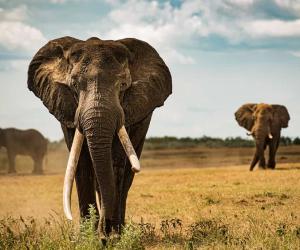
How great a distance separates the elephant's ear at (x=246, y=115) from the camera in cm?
3362

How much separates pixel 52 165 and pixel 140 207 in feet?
102

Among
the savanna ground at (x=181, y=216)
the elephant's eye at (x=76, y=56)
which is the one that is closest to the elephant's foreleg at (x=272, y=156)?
the savanna ground at (x=181, y=216)

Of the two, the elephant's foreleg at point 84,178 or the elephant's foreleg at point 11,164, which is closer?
the elephant's foreleg at point 84,178

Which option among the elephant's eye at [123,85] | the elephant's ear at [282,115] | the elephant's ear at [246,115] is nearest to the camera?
the elephant's eye at [123,85]

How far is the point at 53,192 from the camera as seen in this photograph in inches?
904

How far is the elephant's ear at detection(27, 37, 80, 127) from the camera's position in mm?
10070

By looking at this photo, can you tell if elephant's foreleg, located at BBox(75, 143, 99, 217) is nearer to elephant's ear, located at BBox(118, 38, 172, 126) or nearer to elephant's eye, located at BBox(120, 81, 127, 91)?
elephant's ear, located at BBox(118, 38, 172, 126)

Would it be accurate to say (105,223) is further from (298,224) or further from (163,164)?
(163,164)

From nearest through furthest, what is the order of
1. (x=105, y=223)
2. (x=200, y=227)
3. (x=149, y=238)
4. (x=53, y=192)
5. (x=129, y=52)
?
1. (x=105, y=223)
2. (x=129, y=52)
3. (x=149, y=238)
4. (x=200, y=227)
5. (x=53, y=192)

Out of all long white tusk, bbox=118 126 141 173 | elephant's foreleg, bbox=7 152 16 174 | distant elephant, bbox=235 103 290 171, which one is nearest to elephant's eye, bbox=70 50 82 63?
long white tusk, bbox=118 126 141 173

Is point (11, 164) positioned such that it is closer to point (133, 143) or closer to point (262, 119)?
point (262, 119)

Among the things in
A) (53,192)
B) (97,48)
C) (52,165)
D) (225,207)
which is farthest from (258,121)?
(97,48)

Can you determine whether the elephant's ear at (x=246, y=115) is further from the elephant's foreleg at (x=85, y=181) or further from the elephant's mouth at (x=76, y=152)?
the elephant's mouth at (x=76, y=152)

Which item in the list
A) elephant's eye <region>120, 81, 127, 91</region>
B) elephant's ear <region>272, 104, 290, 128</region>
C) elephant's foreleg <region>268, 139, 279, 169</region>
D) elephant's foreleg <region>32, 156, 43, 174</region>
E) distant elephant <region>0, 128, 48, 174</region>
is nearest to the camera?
elephant's eye <region>120, 81, 127, 91</region>
